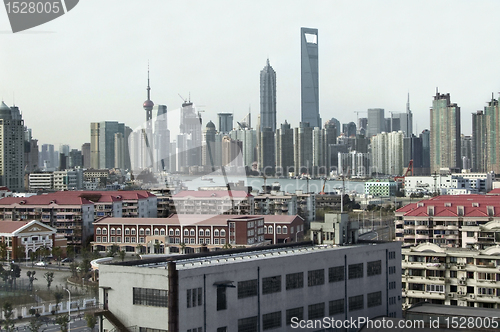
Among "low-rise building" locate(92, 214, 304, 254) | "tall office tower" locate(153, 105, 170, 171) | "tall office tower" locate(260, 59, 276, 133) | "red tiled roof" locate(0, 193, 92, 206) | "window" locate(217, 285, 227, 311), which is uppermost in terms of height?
"tall office tower" locate(260, 59, 276, 133)

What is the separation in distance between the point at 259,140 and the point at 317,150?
21.3 ft

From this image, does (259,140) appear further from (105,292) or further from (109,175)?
(105,292)

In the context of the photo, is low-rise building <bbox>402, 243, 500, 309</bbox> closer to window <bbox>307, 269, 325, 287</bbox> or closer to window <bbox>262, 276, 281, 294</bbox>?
window <bbox>307, 269, 325, 287</bbox>

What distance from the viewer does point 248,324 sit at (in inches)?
189

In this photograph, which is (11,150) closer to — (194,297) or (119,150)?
(119,150)

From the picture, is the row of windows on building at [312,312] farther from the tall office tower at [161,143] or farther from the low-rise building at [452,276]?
the tall office tower at [161,143]

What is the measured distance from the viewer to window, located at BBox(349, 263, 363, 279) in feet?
18.6

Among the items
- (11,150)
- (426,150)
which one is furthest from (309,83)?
(11,150)

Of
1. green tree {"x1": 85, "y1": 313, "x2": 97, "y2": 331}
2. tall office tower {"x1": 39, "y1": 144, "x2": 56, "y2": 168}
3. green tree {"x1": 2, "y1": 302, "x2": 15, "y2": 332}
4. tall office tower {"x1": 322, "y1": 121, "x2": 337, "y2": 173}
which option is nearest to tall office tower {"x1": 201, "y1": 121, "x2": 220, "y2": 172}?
tall office tower {"x1": 322, "y1": 121, "x2": 337, "y2": 173}

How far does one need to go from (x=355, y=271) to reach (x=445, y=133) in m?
47.8

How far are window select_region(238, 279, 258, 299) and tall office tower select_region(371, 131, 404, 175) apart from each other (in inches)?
2169

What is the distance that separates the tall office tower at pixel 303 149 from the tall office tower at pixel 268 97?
1502 cm

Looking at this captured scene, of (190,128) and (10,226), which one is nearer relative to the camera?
(10,226)

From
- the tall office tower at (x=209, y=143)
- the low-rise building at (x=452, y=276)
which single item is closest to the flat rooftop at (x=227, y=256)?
the low-rise building at (x=452, y=276)
